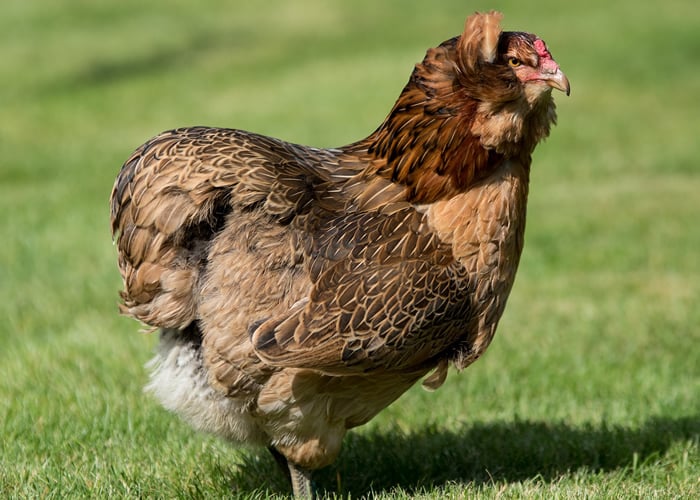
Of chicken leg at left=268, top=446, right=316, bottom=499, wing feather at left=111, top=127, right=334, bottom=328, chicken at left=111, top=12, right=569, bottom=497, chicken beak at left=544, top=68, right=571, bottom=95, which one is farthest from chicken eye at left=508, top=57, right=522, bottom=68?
chicken leg at left=268, top=446, right=316, bottom=499

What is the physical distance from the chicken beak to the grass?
1.65 metres

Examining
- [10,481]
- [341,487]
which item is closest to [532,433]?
[341,487]

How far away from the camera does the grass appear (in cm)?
459

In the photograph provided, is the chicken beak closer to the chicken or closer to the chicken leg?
the chicken

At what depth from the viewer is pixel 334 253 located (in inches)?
153

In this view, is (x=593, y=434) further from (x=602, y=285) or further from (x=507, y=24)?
(x=507, y=24)

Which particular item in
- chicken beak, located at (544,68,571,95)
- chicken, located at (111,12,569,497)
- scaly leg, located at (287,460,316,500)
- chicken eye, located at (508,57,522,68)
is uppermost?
chicken eye, located at (508,57,522,68)

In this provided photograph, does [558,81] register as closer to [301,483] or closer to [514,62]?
[514,62]

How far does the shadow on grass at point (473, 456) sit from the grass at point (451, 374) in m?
0.01

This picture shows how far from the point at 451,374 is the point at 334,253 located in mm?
2453

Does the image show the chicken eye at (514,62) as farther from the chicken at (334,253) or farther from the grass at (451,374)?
the grass at (451,374)

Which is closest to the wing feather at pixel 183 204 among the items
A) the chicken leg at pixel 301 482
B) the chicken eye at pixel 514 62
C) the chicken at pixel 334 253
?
the chicken at pixel 334 253

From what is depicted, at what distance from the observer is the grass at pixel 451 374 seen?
4594 mm

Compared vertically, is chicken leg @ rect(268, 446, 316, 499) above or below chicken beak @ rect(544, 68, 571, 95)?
below
